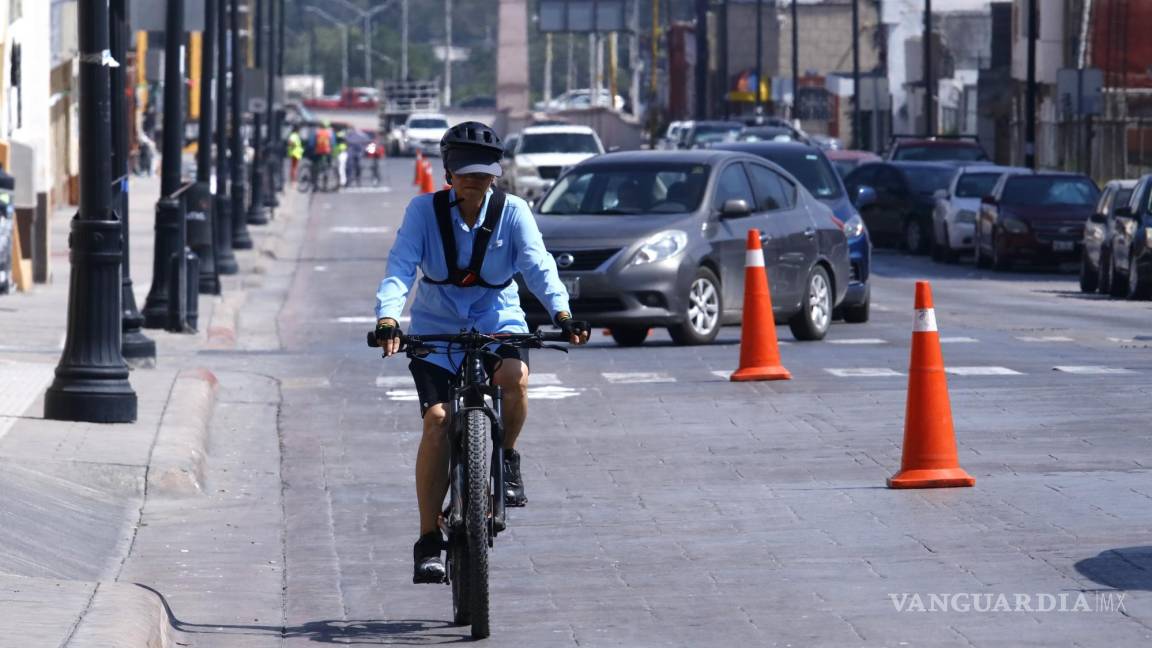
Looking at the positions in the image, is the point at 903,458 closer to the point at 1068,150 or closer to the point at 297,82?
the point at 1068,150

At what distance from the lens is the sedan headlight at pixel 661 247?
61.5ft

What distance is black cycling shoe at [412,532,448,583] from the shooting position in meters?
8.12

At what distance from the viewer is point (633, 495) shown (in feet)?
36.6

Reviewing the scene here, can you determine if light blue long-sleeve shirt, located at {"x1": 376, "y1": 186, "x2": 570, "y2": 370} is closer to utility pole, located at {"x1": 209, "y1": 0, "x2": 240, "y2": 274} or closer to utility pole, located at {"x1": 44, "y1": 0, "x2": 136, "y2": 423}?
utility pole, located at {"x1": 44, "y1": 0, "x2": 136, "y2": 423}

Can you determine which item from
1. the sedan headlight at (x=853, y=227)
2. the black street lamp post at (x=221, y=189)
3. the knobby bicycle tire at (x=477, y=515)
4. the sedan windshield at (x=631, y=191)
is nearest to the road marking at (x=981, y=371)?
the sedan windshield at (x=631, y=191)

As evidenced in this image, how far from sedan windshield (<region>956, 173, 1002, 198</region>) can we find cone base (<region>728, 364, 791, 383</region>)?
74.1ft

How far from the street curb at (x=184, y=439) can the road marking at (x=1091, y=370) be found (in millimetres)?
6015

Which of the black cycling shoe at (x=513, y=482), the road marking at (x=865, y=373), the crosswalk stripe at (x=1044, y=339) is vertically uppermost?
the black cycling shoe at (x=513, y=482)

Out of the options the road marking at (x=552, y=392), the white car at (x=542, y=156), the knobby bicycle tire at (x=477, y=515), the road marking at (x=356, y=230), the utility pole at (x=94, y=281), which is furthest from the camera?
the white car at (x=542, y=156)

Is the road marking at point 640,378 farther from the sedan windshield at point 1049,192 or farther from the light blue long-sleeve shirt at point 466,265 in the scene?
the sedan windshield at point 1049,192

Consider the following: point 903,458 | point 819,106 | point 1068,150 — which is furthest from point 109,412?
point 819,106

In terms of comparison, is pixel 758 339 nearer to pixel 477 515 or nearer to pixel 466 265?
pixel 466 265

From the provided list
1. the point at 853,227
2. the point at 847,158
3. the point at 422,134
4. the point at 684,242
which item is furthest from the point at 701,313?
the point at 422,134

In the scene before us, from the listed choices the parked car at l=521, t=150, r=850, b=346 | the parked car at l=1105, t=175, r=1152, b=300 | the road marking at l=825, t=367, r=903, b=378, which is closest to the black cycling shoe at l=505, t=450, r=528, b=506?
the road marking at l=825, t=367, r=903, b=378
